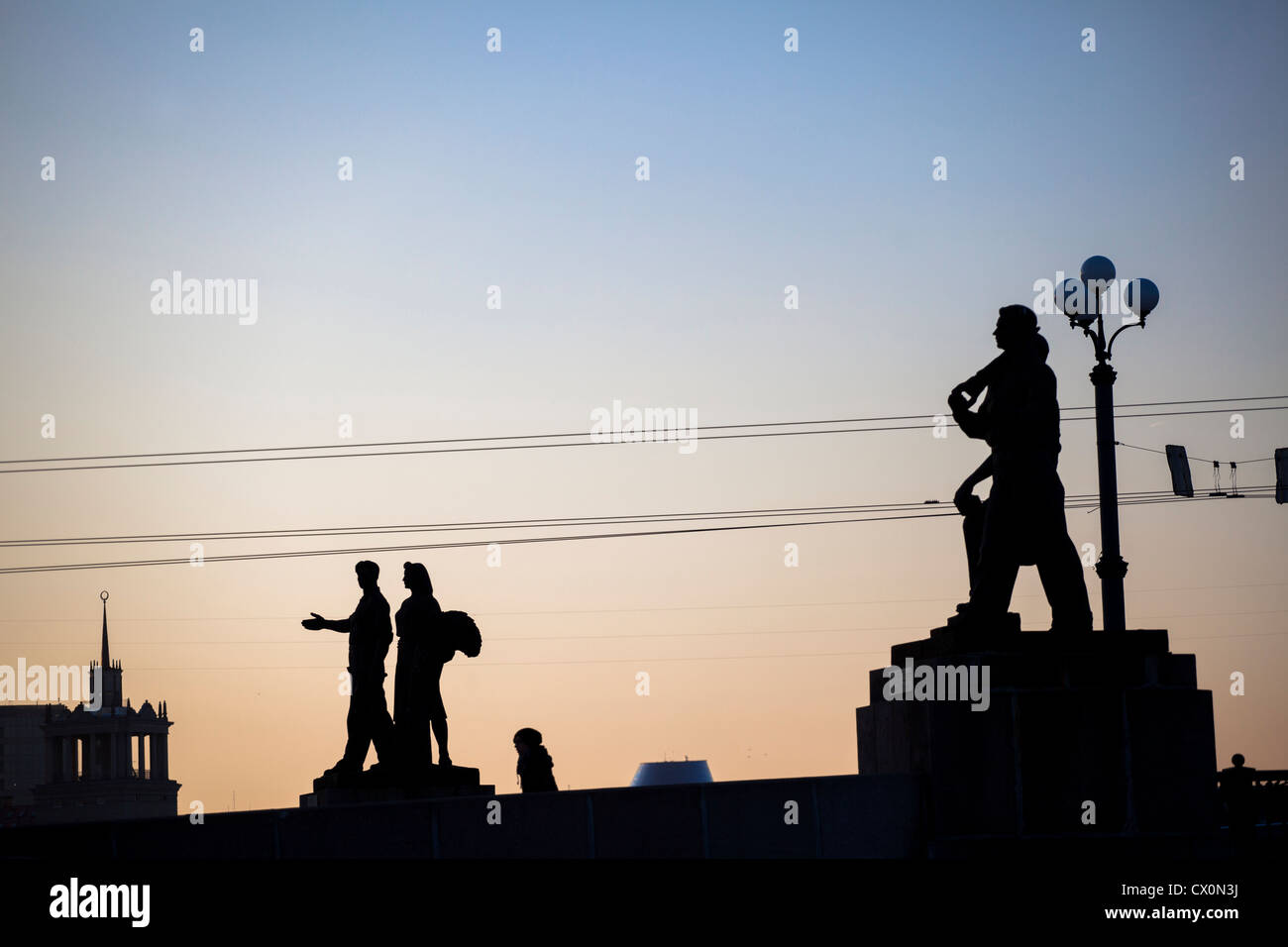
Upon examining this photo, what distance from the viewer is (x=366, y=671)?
64.1 ft

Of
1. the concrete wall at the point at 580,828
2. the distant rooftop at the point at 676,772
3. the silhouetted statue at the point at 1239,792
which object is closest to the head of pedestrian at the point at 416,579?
the concrete wall at the point at 580,828

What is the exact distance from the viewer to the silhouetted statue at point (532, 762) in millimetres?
18094

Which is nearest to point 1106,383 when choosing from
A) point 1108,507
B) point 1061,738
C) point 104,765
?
point 1108,507

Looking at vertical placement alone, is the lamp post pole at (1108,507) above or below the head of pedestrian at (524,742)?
above

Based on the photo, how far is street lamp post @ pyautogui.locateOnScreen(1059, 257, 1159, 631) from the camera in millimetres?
19141

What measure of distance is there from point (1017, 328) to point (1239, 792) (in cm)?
667

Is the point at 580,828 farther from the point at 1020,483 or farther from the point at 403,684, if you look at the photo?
the point at 403,684

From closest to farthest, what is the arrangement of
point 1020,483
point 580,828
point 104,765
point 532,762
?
point 580,828 < point 1020,483 < point 532,762 < point 104,765

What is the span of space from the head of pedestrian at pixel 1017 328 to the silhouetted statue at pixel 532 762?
6.59 meters

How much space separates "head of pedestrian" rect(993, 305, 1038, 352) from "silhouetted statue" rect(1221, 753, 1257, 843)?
6.09m

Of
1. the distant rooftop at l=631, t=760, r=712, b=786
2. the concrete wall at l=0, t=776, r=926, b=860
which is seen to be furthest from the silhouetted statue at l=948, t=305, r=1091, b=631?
the distant rooftop at l=631, t=760, r=712, b=786

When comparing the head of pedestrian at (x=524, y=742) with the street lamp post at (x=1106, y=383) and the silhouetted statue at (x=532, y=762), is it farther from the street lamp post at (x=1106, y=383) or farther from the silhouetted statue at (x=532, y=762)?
the street lamp post at (x=1106, y=383)
